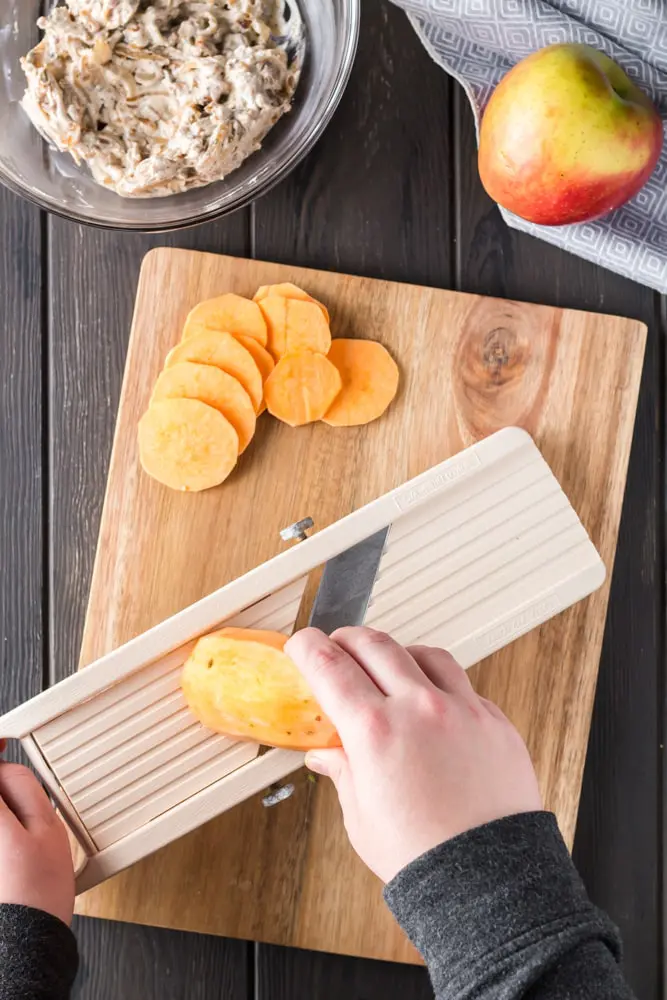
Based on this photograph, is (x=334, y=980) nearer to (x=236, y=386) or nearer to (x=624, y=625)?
(x=624, y=625)

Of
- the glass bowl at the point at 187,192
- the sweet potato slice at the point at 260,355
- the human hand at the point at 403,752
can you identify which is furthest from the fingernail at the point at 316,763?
the glass bowl at the point at 187,192

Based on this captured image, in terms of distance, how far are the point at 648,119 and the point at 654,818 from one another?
686mm

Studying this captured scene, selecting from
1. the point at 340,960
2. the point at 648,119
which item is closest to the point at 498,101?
the point at 648,119

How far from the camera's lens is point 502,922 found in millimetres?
604

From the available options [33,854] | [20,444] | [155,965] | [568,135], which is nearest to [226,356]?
[20,444]

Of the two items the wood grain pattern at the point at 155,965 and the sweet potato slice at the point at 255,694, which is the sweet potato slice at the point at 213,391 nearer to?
the sweet potato slice at the point at 255,694

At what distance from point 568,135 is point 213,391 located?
38cm

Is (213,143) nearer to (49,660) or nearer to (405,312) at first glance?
(405,312)

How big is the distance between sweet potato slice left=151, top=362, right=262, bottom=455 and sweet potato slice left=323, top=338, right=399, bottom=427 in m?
0.08

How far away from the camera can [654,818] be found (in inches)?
37.6

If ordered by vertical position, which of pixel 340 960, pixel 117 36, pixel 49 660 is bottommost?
pixel 340 960

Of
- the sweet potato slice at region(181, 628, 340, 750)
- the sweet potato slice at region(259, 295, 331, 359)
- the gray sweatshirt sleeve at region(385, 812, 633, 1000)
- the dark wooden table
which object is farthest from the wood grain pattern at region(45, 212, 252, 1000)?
the gray sweatshirt sleeve at region(385, 812, 633, 1000)

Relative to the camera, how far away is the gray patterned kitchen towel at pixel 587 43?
2.74 feet

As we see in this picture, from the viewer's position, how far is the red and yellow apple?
0.78 meters
